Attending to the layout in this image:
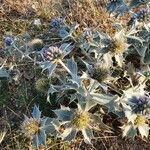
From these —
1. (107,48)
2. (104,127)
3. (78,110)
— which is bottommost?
(104,127)

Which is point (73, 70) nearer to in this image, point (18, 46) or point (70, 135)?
point (70, 135)

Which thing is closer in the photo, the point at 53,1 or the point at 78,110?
the point at 78,110

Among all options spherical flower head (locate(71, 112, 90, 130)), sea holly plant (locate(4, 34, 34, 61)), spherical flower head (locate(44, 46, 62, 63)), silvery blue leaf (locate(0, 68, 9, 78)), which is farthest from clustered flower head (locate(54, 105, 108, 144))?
silvery blue leaf (locate(0, 68, 9, 78))

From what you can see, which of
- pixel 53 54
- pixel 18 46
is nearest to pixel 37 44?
pixel 18 46

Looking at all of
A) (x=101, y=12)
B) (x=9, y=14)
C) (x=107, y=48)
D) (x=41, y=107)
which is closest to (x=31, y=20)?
(x=9, y=14)

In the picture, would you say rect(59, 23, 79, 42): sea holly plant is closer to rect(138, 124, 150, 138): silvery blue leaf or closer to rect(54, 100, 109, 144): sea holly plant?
rect(54, 100, 109, 144): sea holly plant

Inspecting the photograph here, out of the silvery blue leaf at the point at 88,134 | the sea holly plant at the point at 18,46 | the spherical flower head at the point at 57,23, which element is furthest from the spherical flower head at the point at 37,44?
the silvery blue leaf at the point at 88,134

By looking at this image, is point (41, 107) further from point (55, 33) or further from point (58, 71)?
point (55, 33)
